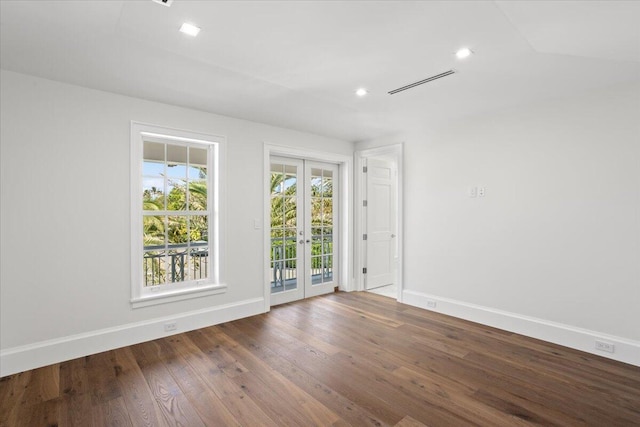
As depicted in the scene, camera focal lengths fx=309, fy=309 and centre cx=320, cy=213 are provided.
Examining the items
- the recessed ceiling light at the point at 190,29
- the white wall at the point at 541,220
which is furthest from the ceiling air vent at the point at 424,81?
the recessed ceiling light at the point at 190,29

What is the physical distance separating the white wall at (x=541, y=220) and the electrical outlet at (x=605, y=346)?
39 mm

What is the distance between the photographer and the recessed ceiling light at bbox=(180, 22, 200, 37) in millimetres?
1972

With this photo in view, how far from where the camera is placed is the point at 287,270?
4.70 m

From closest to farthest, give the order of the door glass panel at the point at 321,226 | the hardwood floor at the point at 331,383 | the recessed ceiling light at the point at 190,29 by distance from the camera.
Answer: the recessed ceiling light at the point at 190,29 → the hardwood floor at the point at 331,383 → the door glass panel at the point at 321,226

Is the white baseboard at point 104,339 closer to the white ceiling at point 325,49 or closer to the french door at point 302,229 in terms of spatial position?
the french door at point 302,229

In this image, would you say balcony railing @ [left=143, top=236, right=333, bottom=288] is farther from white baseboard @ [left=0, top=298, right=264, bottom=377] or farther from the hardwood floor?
the hardwood floor

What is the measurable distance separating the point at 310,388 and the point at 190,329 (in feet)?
6.08

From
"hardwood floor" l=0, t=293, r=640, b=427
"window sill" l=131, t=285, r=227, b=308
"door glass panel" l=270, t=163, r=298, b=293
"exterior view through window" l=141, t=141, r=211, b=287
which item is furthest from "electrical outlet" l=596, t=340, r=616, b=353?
"exterior view through window" l=141, t=141, r=211, b=287

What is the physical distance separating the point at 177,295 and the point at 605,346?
434cm

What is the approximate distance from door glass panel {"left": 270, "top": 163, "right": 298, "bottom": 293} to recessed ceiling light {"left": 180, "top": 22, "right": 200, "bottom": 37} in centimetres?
254

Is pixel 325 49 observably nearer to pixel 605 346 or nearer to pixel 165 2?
pixel 165 2

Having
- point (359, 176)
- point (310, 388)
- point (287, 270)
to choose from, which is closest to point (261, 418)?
point (310, 388)

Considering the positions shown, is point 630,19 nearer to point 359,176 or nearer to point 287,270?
point 359,176

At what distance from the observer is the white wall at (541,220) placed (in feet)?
9.37
